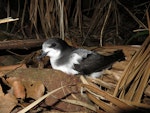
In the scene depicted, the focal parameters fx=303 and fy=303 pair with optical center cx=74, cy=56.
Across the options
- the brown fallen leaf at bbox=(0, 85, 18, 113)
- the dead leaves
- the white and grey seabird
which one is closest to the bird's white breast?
the white and grey seabird

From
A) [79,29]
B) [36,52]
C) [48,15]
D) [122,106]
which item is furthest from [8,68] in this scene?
[79,29]

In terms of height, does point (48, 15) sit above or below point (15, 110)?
above

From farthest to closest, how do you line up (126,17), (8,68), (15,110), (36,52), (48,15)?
(126,17) < (48,15) < (36,52) < (8,68) < (15,110)

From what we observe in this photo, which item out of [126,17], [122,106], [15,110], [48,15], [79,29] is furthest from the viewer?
[126,17]

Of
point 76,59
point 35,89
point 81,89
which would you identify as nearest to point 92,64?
point 76,59

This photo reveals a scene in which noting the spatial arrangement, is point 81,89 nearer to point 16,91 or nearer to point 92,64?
point 16,91

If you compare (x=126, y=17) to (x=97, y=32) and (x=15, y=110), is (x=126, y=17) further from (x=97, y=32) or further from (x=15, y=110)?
(x=15, y=110)

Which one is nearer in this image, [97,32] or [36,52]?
[36,52]
